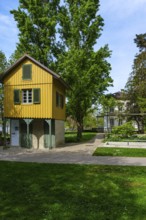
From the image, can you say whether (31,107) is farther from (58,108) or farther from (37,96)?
(58,108)

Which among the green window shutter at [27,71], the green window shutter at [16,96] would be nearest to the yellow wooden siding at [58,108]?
the green window shutter at [27,71]

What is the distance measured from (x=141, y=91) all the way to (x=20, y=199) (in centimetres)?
3534

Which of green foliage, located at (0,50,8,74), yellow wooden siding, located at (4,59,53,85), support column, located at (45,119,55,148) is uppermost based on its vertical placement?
green foliage, located at (0,50,8,74)

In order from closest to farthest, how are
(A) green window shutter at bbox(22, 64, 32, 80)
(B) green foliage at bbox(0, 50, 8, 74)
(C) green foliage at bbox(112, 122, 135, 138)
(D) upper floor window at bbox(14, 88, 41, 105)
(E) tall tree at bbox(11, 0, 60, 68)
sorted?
(A) green window shutter at bbox(22, 64, 32, 80) < (D) upper floor window at bbox(14, 88, 41, 105) < (C) green foliage at bbox(112, 122, 135, 138) < (E) tall tree at bbox(11, 0, 60, 68) < (B) green foliage at bbox(0, 50, 8, 74)

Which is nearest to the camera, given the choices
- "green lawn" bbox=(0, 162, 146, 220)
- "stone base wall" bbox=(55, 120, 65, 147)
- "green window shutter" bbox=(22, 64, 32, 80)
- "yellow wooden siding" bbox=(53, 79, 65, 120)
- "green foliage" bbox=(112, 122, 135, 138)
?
"green lawn" bbox=(0, 162, 146, 220)

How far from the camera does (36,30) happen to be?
3112cm

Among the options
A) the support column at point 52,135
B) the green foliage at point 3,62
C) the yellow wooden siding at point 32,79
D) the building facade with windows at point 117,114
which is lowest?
the support column at point 52,135

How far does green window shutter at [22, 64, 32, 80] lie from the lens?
22.8 metres

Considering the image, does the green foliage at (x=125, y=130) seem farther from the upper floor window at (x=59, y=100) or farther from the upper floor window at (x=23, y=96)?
the upper floor window at (x=23, y=96)

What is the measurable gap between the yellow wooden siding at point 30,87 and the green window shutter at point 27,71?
28 cm

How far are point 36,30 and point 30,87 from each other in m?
11.4

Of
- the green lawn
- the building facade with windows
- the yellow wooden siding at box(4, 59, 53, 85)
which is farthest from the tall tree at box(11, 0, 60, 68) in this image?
the green lawn

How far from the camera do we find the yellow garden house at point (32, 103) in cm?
2234

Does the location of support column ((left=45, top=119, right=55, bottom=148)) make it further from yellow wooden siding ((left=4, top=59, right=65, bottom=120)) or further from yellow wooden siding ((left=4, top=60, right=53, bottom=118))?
yellow wooden siding ((left=4, top=60, right=53, bottom=118))
